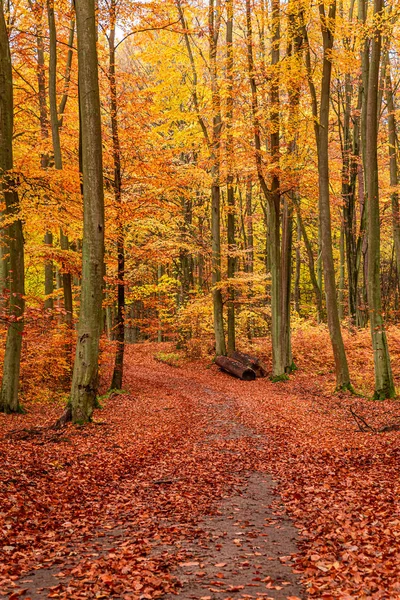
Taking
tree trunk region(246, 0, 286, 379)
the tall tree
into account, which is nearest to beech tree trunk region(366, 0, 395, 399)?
the tall tree

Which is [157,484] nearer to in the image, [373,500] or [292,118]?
[373,500]

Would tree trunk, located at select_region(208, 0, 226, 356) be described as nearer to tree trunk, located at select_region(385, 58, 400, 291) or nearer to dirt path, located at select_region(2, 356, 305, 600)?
tree trunk, located at select_region(385, 58, 400, 291)

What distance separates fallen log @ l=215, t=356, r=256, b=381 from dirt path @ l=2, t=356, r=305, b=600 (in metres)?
10.3

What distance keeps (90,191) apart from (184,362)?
15025 millimetres

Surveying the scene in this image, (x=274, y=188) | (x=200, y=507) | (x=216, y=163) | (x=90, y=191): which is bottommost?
(x=200, y=507)

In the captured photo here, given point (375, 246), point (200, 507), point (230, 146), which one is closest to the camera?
point (200, 507)

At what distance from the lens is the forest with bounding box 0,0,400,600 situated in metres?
4.53

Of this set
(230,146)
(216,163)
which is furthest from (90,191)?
(216,163)

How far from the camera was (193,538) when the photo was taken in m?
4.91

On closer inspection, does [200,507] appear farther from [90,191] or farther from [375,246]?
[375,246]

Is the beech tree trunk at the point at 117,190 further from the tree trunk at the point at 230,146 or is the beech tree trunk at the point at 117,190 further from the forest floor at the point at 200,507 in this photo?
the tree trunk at the point at 230,146

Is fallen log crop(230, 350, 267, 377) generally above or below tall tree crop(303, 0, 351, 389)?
below

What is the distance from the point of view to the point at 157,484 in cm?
670

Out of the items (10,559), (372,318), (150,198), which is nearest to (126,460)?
(10,559)
